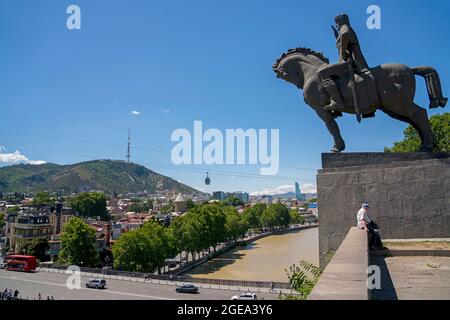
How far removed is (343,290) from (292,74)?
8.69 metres

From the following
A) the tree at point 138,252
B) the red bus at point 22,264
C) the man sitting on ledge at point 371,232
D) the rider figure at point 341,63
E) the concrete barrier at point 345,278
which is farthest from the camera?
the red bus at point 22,264

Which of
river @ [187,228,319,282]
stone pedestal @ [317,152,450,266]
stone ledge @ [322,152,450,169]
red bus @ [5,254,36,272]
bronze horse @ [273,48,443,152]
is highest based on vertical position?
bronze horse @ [273,48,443,152]

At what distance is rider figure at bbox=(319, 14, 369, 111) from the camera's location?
9.77 m

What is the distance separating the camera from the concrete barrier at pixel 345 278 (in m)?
2.88

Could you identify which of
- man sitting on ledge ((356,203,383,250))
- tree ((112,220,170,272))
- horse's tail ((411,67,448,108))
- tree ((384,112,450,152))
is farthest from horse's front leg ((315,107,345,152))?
tree ((112,220,170,272))

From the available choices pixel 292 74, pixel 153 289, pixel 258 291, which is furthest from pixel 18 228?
pixel 292 74

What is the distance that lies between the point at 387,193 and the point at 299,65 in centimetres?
450

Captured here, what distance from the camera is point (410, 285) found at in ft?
16.0

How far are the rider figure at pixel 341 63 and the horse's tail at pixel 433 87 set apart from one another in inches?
58.4

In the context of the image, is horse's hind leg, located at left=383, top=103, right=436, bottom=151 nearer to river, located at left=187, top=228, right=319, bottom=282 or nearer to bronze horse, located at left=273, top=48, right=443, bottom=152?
bronze horse, located at left=273, top=48, right=443, bottom=152

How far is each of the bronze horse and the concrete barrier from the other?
5695 millimetres

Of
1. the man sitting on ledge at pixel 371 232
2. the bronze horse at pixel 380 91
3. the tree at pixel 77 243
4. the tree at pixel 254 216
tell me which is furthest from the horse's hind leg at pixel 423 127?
the tree at pixel 254 216

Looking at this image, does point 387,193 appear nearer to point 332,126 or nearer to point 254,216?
point 332,126

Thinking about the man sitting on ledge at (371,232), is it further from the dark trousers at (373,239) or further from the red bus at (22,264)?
the red bus at (22,264)
